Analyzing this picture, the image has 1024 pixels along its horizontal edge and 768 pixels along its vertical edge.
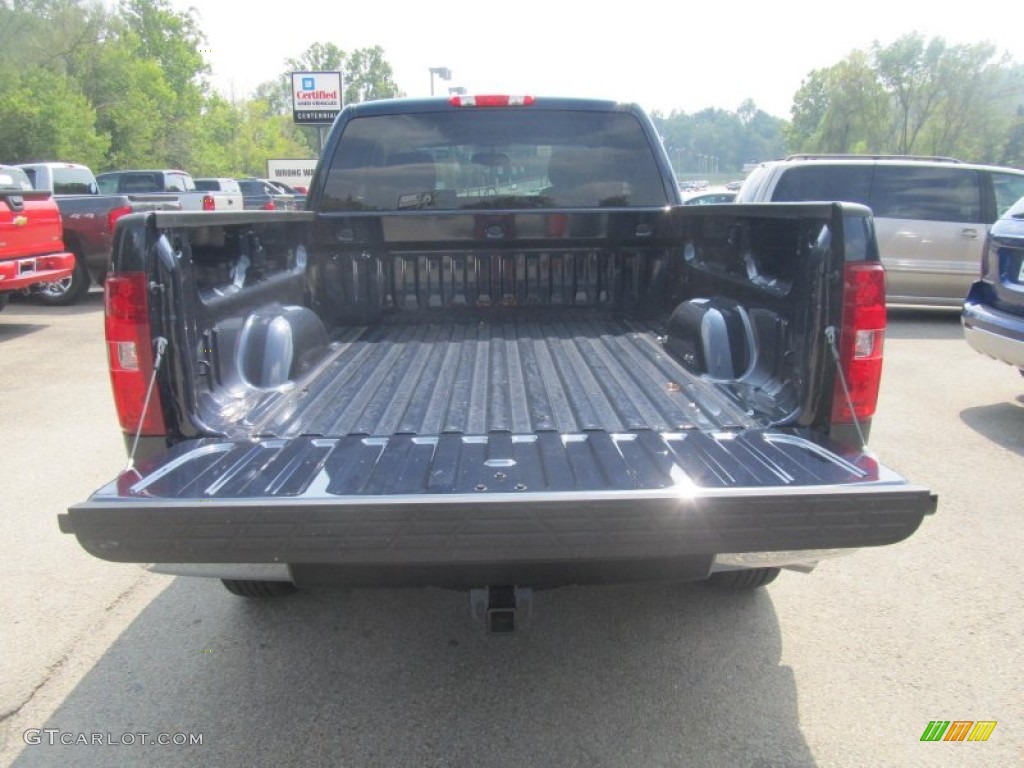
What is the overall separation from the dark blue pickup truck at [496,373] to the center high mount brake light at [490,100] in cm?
2

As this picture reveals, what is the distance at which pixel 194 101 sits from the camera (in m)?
50.4

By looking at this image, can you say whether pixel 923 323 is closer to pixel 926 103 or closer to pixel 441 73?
pixel 441 73

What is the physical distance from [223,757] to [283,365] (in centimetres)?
150

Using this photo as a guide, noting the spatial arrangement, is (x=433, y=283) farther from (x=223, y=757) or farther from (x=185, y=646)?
(x=223, y=757)

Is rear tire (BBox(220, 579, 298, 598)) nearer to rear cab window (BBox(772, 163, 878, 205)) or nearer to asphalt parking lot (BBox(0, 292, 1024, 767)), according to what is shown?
asphalt parking lot (BBox(0, 292, 1024, 767))

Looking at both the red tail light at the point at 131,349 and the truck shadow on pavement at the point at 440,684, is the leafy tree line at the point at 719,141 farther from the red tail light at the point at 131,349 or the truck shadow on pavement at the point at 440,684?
the red tail light at the point at 131,349

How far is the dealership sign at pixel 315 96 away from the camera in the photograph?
24.8 metres

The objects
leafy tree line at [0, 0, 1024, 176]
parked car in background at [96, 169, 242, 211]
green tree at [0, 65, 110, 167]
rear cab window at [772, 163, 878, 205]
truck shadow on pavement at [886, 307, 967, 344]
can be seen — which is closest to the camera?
rear cab window at [772, 163, 878, 205]

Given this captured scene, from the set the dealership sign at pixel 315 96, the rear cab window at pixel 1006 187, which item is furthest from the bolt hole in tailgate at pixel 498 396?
the dealership sign at pixel 315 96

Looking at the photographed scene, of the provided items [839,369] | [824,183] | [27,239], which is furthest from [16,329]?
[839,369]

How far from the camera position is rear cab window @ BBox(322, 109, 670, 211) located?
419 cm

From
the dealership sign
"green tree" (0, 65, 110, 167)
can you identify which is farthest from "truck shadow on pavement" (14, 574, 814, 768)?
"green tree" (0, 65, 110, 167)

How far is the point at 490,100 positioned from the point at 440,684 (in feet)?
9.68

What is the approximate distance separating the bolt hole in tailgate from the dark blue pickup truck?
0.01 m
